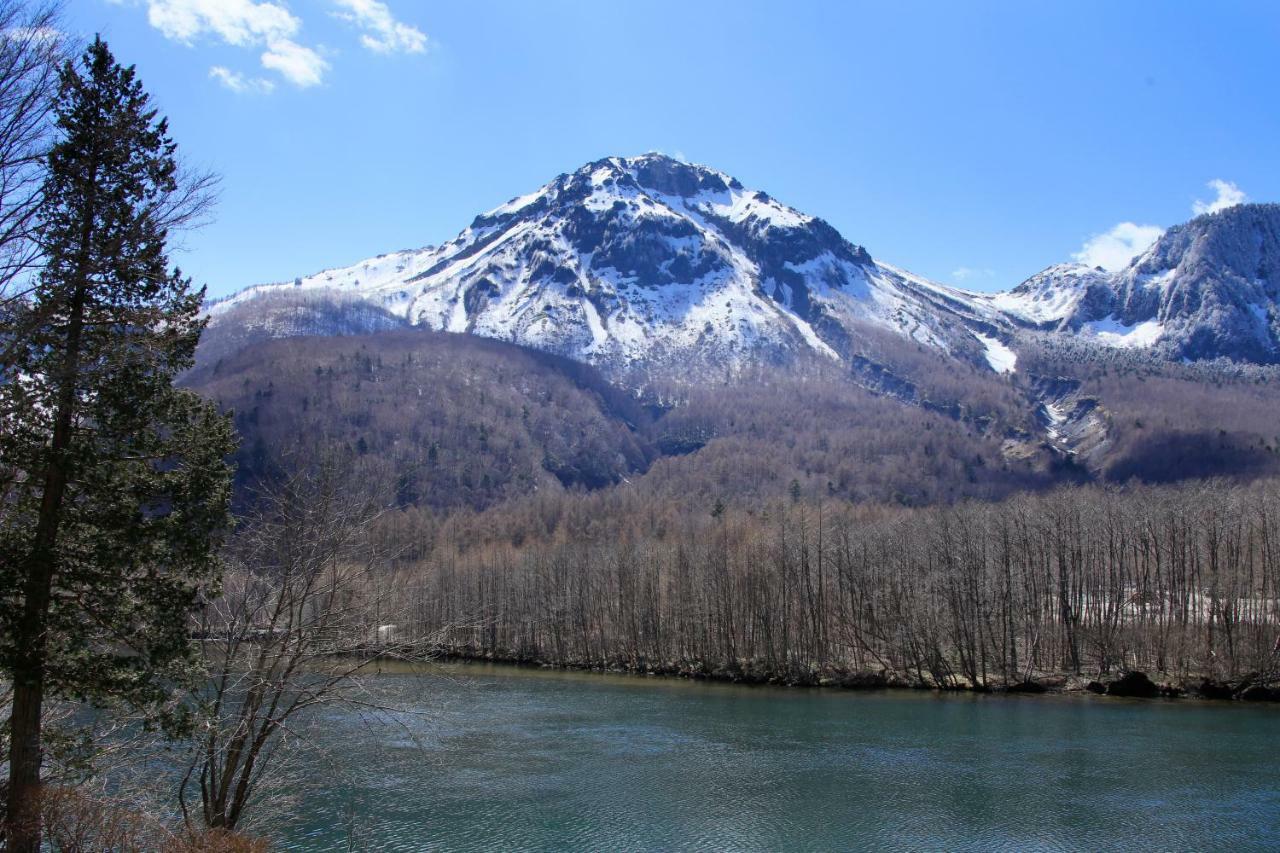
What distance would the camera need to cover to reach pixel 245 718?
18.3 m

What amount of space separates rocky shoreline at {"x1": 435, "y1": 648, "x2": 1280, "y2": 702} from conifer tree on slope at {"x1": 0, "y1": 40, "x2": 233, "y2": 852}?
55.1 m

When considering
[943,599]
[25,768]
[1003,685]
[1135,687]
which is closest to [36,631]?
[25,768]

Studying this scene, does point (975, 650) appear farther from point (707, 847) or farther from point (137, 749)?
point (137, 749)

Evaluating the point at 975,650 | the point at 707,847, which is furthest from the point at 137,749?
the point at 975,650

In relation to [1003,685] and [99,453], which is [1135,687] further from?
[99,453]

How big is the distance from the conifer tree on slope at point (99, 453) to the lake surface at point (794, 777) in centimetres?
537

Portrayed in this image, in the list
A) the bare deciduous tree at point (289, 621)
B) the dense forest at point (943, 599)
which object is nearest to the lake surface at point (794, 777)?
the bare deciduous tree at point (289, 621)

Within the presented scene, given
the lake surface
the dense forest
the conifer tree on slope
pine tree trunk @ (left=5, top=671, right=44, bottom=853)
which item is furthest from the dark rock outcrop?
pine tree trunk @ (left=5, top=671, right=44, bottom=853)

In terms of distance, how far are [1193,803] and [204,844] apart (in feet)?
116

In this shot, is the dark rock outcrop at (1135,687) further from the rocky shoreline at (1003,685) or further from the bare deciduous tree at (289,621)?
the bare deciduous tree at (289,621)

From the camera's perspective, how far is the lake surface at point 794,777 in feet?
104

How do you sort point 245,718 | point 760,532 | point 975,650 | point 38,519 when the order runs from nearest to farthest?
point 38,519 < point 245,718 < point 975,650 < point 760,532

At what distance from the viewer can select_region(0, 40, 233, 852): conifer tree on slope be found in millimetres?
15430

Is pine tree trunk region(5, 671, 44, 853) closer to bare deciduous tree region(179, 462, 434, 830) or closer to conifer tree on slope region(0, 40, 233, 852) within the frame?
conifer tree on slope region(0, 40, 233, 852)
